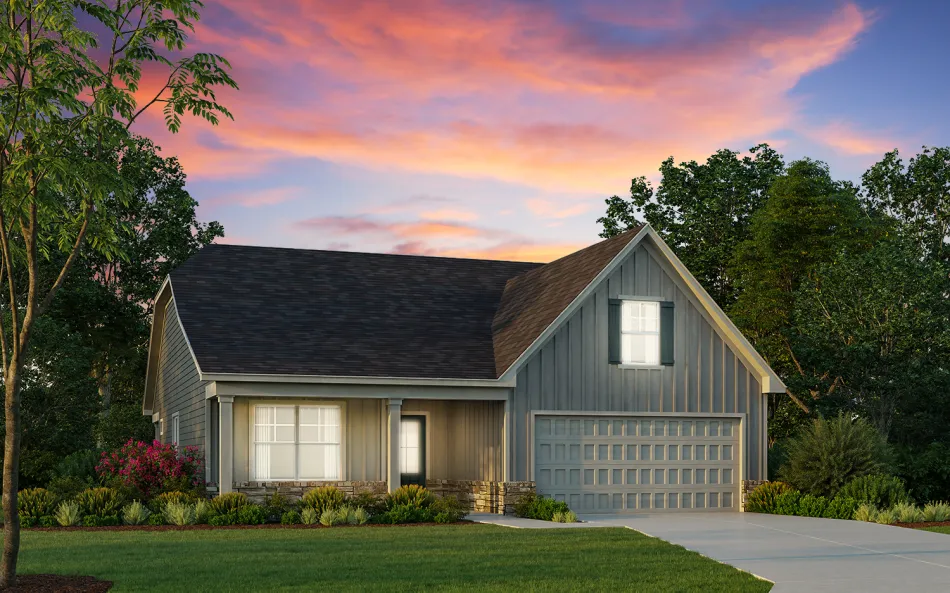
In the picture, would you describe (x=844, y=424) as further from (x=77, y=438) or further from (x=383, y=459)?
(x=77, y=438)

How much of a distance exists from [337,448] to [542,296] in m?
6.08

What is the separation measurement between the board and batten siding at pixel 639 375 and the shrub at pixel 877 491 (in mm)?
3066

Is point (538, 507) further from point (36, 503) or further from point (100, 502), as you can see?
point (36, 503)

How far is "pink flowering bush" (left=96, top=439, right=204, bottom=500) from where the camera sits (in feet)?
73.9

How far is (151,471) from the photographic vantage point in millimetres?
22953

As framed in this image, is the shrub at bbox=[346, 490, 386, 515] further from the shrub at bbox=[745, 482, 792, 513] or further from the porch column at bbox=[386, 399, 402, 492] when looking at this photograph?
the shrub at bbox=[745, 482, 792, 513]

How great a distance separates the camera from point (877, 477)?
2297 cm

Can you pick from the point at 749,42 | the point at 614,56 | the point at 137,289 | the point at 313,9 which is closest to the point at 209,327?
the point at 313,9

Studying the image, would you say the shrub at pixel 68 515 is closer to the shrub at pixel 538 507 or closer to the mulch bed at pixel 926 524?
the shrub at pixel 538 507

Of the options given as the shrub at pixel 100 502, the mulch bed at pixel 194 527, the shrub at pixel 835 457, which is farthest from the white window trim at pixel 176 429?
the shrub at pixel 835 457

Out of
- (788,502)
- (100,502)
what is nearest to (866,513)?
(788,502)

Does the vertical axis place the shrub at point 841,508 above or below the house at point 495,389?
below

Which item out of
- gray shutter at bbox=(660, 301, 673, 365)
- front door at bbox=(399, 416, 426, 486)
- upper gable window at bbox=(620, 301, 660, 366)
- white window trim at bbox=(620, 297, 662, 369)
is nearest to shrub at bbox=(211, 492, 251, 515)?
front door at bbox=(399, 416, 426, 486)

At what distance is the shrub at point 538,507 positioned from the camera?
72.6 ft
